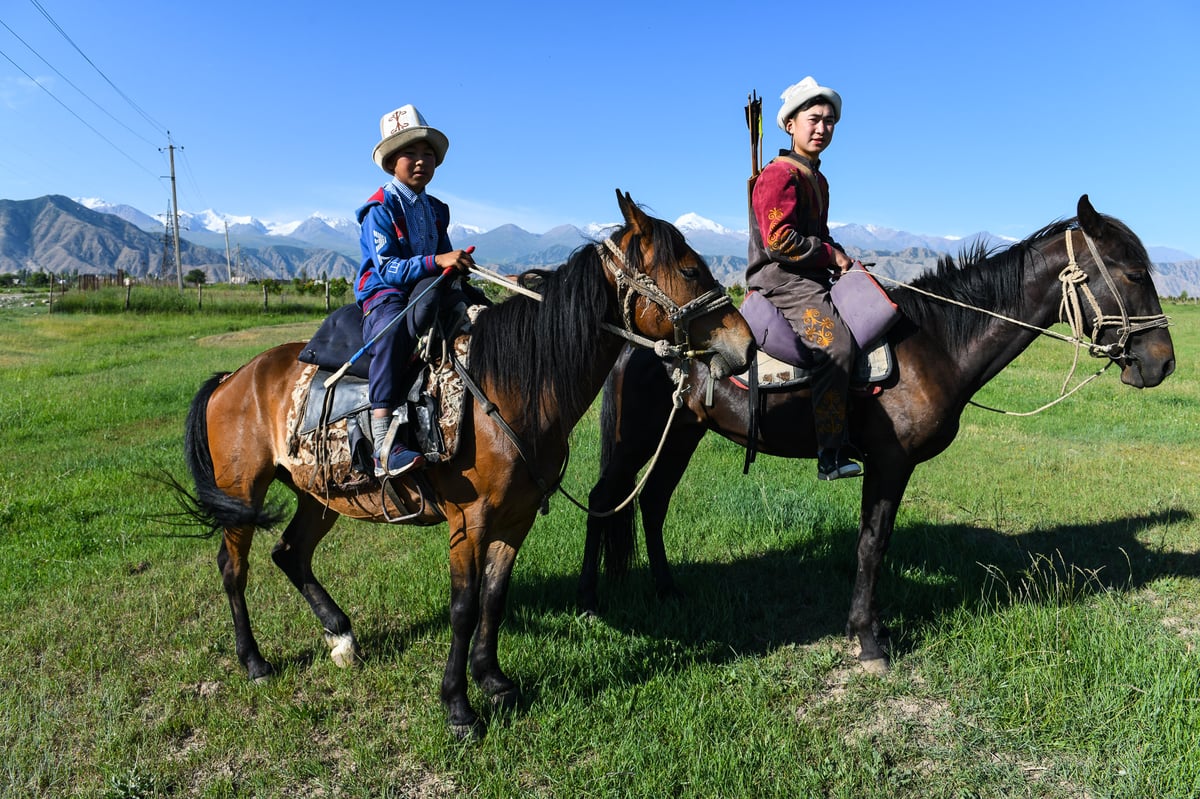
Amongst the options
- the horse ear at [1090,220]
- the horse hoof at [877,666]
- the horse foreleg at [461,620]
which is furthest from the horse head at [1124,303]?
the horse foreleg at [461,620]

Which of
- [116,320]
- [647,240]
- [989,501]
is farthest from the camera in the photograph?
[116,320]

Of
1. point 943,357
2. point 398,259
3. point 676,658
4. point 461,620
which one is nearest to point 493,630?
point 461,620

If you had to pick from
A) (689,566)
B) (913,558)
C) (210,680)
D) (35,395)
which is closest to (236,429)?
(210,680)

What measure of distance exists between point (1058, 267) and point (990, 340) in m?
0.59

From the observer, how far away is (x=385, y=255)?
141 inches

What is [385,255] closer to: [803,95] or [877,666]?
[803,95]

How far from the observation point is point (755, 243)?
4.82 meters

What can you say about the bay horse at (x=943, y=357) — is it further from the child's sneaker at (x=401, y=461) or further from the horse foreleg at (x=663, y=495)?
the child's sneaker at (x=401, y=461)

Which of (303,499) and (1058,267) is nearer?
(1058,267)

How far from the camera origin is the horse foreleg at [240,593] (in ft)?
13.4

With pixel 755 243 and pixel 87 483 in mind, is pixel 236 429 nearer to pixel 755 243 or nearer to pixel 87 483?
pixel 755 243

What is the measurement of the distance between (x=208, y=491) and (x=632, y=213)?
2.97 m

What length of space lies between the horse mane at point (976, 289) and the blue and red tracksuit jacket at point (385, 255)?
3.13 meters

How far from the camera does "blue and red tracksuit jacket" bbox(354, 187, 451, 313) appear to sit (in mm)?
3451
